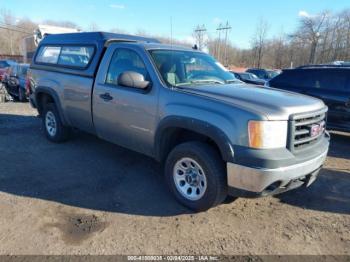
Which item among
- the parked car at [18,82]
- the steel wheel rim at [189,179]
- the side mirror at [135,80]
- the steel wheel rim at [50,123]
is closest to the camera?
the steel wheel rim at [189,179]

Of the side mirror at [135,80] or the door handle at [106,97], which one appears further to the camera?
the door handle at [106,97]

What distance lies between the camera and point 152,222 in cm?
359

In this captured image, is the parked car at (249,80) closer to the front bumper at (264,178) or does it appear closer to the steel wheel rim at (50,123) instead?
the front bumper at (264,178)

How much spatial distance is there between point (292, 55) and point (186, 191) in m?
68.7

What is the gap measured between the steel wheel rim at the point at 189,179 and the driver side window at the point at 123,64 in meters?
1.30

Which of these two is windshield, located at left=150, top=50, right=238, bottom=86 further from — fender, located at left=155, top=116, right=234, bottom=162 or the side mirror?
fender, located at left=155, top=116, right=234, bottom=162

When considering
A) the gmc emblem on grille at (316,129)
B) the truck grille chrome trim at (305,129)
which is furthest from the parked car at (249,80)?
the truck grille chrome trim at (305,129)

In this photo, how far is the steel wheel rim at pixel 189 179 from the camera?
373cm

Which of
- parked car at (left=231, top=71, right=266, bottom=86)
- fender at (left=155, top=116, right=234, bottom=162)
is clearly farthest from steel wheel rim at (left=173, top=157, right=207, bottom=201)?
parked car at (left=231, top=71, right=266, bottom=86)

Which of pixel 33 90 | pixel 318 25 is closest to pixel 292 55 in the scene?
pixel 318 25

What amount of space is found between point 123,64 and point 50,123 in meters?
2.81

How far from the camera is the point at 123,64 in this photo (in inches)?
181

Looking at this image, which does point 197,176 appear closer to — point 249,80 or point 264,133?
point 264,133

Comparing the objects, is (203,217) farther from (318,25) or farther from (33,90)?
(318,25)
